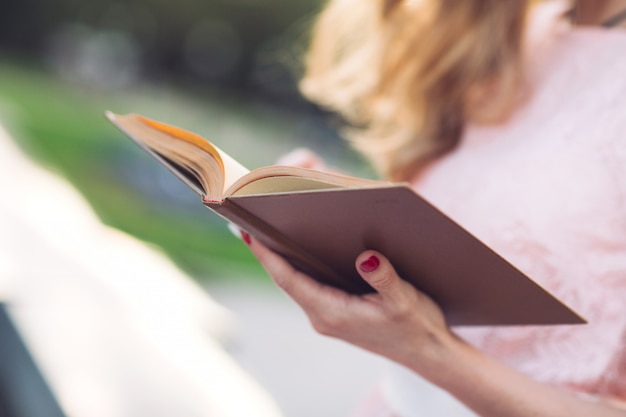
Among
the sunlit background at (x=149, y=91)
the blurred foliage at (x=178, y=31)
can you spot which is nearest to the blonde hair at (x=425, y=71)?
the sunlit background at (x=149, y=91)

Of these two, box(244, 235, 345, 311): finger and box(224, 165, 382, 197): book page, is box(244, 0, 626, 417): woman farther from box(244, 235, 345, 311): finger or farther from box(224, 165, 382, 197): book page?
box(224, 165, 382, 197): book page

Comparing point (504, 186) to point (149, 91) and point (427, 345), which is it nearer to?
point (427, 345)

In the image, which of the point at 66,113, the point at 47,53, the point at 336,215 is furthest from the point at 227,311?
the point at 47,53

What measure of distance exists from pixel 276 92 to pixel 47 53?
2.43 metres

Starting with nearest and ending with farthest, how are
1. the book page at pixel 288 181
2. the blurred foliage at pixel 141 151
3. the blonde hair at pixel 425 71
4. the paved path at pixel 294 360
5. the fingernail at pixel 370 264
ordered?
1. the book page at pixel 288 181
2. the fingernail at pixel 370 264
3. the blonde hair at pixel 425 71
4. the paved path at pixel 294 360
5. the blurred foliage at pixel 141 151

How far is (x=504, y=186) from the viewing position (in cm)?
105

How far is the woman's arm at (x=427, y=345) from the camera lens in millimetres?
746

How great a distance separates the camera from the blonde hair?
126 cm

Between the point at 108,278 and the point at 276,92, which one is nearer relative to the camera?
the point at 108,278

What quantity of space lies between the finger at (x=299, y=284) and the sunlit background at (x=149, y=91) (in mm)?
3462

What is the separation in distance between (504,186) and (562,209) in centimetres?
11

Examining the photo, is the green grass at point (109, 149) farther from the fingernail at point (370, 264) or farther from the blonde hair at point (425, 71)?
the fingernail at point (370, 264)

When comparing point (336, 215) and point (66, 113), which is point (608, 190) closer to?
point (336, 215)

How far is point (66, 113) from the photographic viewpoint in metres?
5.83
